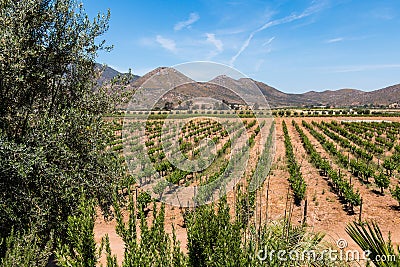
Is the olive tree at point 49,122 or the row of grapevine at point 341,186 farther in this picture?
the row of grapevine at point 341,186

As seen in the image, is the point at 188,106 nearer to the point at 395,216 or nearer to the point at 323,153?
the point at 395,216

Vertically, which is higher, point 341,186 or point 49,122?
point 49,122

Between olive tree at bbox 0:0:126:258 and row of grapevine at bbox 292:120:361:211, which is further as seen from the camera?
row of grapevine at bbox 292:120:361:211

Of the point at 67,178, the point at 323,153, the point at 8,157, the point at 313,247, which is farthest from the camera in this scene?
the point at 323,153

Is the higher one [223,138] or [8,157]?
[8,157]

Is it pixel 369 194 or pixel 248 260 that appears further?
pixel 369 194

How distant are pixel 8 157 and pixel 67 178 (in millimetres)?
1146

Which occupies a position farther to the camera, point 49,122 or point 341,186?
point 341,186

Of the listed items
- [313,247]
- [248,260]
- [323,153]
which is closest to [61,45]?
[248,260]

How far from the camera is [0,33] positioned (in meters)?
6.09

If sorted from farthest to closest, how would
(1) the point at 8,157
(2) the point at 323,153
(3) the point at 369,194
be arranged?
(2) the point at 323,153 → (3) the point at 369,194 → (1) the point at 8,157

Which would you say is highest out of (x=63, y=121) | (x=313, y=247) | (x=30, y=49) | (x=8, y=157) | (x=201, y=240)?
(x=30, y=49)

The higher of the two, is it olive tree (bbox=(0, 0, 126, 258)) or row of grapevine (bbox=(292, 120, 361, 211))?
olive tree (bbox=(0, 0, 126, 258))

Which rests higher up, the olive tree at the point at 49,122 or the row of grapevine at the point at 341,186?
the olive tree at the point at 49,122
